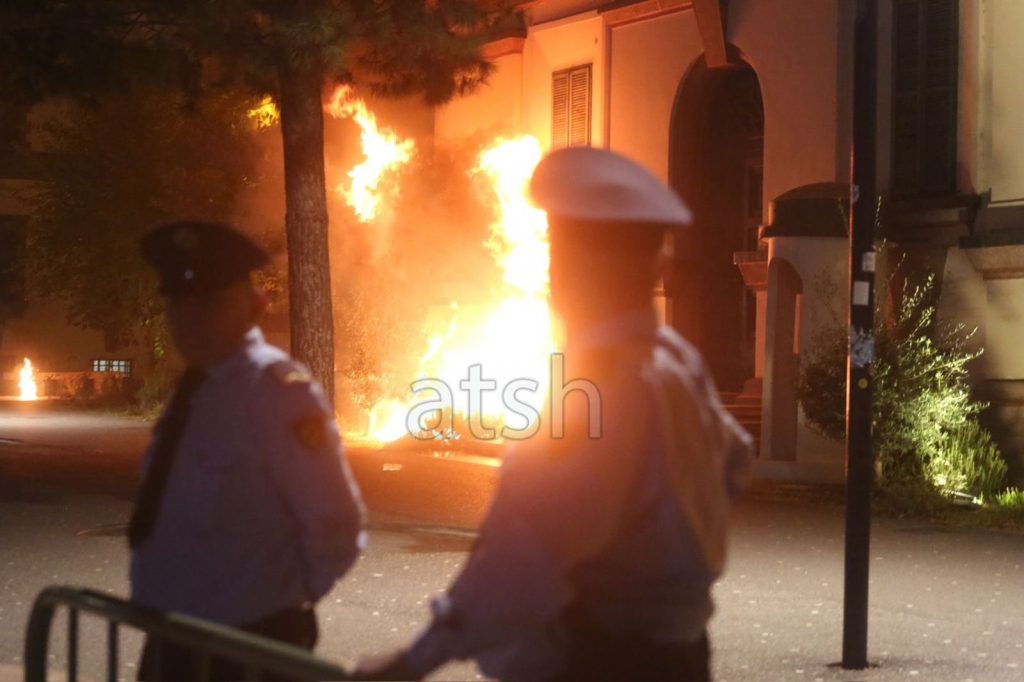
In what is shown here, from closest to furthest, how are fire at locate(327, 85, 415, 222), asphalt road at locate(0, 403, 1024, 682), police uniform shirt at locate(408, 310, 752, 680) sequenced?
police uniform shirt at locate(408, 310, 752, 680) → asphalt road at locate(0, 403, 1024, 682) → fire at locate(327, 85, 415, 222)

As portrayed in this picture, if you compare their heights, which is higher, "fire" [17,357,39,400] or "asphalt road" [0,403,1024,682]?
"asphalt road" [0,403,1024,682]

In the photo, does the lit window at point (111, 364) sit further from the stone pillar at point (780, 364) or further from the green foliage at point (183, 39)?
the stone pillar at point (780, 364)

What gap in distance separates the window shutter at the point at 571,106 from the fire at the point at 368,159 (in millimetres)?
2781

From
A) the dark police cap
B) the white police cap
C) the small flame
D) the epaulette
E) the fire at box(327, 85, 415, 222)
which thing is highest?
the small flame

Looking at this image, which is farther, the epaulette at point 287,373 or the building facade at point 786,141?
the building facade at point 786,141

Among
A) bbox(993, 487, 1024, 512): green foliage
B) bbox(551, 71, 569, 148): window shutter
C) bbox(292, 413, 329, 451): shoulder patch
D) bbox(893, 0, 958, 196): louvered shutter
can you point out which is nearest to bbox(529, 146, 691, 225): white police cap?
bbox(292, 413, 329, 451): shoulder patch

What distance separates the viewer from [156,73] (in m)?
17.2

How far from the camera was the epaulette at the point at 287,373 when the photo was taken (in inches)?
146

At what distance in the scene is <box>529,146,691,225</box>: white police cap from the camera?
2818mm

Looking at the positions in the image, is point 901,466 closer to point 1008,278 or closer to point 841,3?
point 1008,278

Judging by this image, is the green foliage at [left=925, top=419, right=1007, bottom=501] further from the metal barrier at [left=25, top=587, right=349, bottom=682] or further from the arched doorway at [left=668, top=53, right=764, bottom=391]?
the metal barrier at [left=25, top=587, right=349, bottom=682]

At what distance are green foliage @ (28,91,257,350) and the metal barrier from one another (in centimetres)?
2909

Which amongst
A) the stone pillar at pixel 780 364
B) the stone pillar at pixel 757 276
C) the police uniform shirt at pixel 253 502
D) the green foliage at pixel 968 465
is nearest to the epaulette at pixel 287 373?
the police uniform shirt at pixel 253 502

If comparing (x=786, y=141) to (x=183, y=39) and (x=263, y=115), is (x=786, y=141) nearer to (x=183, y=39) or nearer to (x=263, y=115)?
(x=183, y=39)
